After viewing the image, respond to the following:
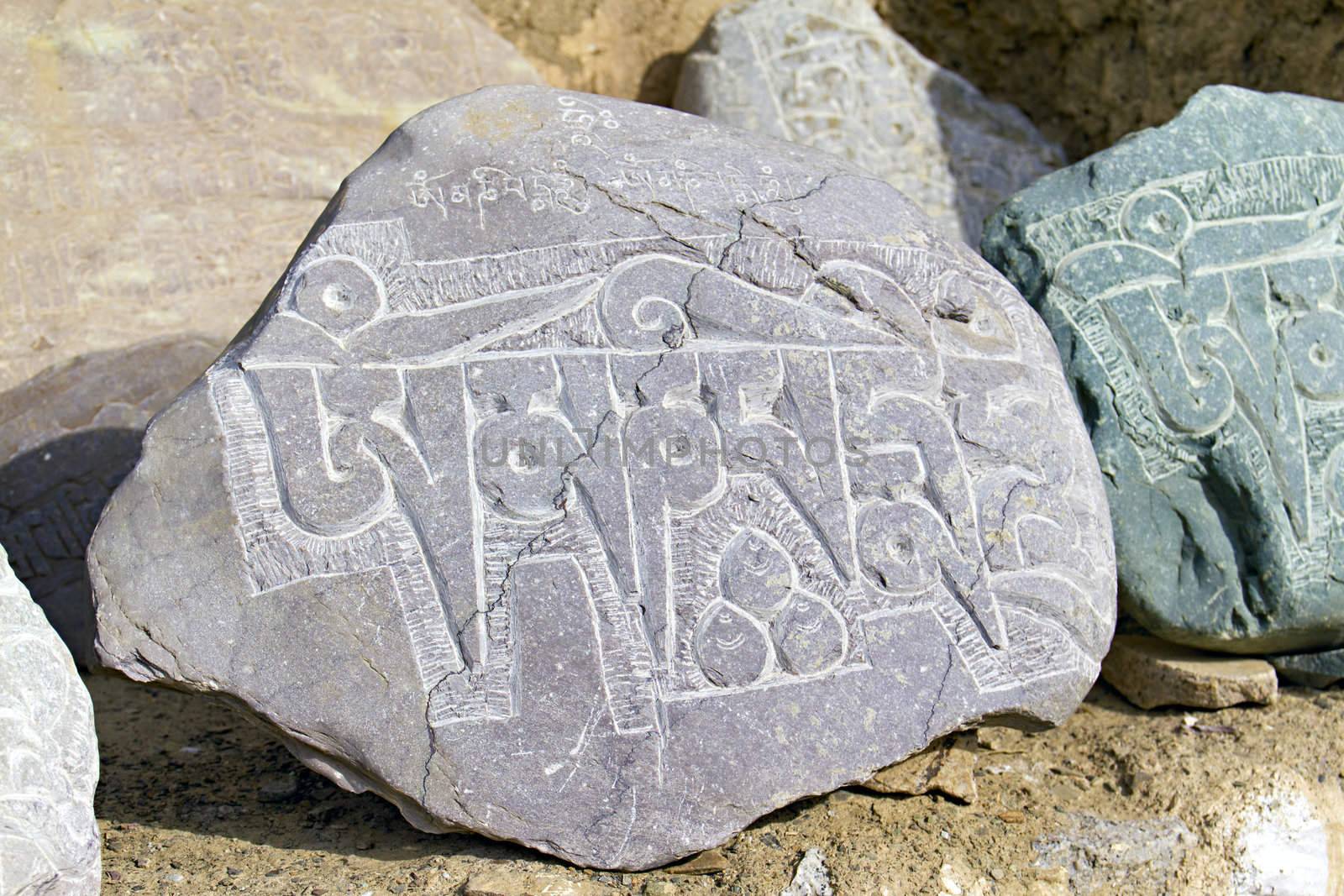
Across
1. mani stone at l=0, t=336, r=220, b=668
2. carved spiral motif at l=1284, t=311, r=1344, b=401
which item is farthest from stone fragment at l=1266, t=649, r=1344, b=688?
mani stone at l=0, t=336, r=220, b=668

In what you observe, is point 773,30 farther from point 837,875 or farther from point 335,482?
point 837,875

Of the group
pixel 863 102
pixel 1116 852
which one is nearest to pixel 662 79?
pixel 863 102

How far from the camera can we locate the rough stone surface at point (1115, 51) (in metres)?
3.99

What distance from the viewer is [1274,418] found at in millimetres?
2732

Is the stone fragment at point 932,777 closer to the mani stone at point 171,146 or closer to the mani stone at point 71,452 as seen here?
the mani stone at point 71,452

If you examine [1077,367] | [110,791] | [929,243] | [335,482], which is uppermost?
[929,243]

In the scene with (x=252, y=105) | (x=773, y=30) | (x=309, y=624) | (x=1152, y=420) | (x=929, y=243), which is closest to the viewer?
(x=309, y=624)

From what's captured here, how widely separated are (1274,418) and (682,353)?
1348mm

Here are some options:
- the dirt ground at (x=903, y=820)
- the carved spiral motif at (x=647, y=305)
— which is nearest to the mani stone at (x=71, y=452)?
the dirt ground at (x=903, y=820)

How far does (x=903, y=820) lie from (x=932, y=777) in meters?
0.14

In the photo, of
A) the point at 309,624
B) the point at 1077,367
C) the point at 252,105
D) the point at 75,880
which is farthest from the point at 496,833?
the point at 252,105

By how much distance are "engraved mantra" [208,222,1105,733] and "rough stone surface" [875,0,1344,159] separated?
92.9 inches

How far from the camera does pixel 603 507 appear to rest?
2207 millimetres

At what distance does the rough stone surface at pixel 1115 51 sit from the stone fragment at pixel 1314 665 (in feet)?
6.29
